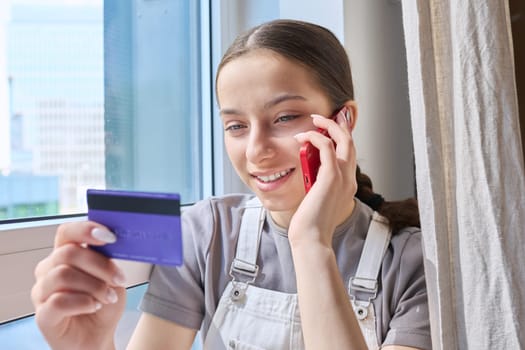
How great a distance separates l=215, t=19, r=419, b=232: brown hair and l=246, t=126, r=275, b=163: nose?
13 cm

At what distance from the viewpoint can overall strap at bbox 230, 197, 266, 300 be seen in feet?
2.61

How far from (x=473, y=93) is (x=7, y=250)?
2.18 ft

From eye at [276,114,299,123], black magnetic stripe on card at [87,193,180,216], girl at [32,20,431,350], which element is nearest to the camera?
black magnetic stripe on card at [87,193,180,216]

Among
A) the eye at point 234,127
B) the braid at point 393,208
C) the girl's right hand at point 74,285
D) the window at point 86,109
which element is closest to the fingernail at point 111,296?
the girl's right hand at point 74,285

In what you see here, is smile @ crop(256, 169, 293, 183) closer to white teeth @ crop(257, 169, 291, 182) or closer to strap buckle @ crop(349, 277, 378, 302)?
white teeth @ crop(257, 169, 291, 182)

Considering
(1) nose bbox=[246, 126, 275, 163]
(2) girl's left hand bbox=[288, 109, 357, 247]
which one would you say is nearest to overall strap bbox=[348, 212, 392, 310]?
(2) girl's left hand bbox=[288, 109, 357, 247]

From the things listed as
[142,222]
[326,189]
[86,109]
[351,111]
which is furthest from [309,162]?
[86,109]

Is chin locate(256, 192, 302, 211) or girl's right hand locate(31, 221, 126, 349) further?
chin locate(256, 192, 302, 211)

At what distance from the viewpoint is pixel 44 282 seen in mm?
506

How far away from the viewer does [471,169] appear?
565 millimetres

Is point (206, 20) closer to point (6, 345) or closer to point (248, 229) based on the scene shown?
point (248, 229)

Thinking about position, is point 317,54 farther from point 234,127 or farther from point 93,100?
point 93,100

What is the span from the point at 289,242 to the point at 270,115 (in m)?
0.20

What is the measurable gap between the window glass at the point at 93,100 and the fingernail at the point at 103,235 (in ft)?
1.20
